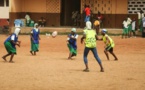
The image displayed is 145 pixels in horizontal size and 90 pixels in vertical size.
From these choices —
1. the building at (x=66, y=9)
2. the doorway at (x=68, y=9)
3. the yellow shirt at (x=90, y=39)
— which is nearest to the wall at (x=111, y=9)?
the building at (x=66, y=9)

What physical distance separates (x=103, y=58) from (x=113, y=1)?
14385 millimetres

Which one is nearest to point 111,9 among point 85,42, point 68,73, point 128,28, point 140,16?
point 140,16

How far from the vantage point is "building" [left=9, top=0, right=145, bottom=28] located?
32.5 m

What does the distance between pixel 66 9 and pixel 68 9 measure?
219 mm

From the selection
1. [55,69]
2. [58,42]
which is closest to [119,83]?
[55,69]

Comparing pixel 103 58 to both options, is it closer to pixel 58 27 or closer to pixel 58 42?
pixel 58 42

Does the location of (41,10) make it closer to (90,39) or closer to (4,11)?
(4,11)

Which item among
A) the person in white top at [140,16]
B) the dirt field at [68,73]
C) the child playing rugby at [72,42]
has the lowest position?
the dirt field at [68,73]

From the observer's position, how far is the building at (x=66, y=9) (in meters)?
32.5

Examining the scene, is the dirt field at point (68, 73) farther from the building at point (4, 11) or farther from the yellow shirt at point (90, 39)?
the building at point (4, 11)

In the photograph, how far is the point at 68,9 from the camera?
35312mm

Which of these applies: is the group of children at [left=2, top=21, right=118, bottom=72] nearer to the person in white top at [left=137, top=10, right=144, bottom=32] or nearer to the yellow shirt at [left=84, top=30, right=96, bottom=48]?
the yellow shirt at [left=84, top=30, right=96, bottom=48]

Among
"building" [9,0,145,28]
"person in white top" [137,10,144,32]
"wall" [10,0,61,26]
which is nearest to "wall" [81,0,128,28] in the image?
"building" [9,0,145,28]

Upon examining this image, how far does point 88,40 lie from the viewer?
1398 centimetres
